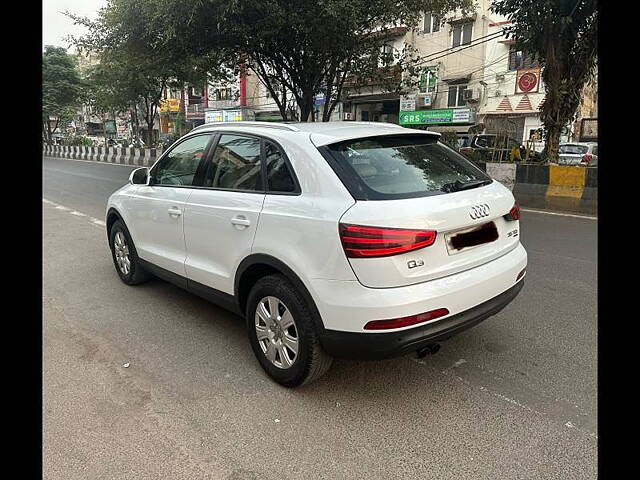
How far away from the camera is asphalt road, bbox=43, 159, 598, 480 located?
236 centimetres

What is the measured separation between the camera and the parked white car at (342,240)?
2580 millimetres

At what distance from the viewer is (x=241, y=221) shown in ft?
10.6

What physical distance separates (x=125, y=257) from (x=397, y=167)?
3300mm

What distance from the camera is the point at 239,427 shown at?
8.73 ft

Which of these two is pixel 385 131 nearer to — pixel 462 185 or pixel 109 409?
pixel 462 185

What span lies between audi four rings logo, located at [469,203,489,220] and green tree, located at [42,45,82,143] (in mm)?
40342

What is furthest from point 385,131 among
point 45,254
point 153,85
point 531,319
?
point 153,85

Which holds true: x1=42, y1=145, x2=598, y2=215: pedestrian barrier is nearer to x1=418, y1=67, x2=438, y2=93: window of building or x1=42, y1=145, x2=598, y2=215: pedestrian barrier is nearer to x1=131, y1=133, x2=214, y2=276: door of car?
x1=131, y1=133, x2=214, y2=276: door of car

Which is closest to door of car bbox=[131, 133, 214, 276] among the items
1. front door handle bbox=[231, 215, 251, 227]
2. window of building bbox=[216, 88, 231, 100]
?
front door handle bbox=[231, 215, 251, 227]

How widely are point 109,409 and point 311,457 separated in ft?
4.16

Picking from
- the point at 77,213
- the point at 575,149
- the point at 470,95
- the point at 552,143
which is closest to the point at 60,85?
the point at 470,95

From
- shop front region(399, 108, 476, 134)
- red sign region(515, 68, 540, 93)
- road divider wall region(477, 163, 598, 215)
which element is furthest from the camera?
shop front region(399, 108, 476, 134)

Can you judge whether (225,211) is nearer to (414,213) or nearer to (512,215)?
(414,213)

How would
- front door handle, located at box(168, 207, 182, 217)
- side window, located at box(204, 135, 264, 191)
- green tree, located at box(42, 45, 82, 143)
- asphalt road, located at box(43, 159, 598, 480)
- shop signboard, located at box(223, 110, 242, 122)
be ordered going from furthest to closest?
green tree, located at box(42, 45, 82, 143) → shop signboard, located at box(223, 110, 242, 122) → front door handle, located at box(168, 207, 182, 217) → side window, located at box(204, 135, 264, 191) → asphalt road, located at box(43, 159, 598, 480)
